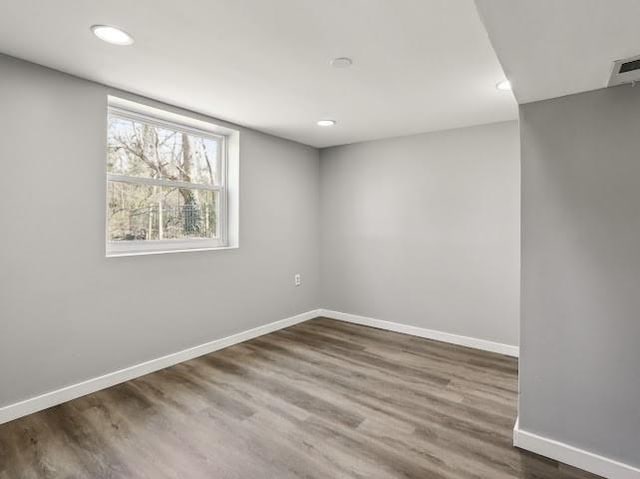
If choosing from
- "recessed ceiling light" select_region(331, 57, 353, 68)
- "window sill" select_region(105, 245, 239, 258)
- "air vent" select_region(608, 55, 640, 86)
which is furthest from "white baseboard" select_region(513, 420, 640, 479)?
"window sill" select_region(105, 245, 239, 258)

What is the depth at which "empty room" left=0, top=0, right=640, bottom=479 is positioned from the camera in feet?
5.57

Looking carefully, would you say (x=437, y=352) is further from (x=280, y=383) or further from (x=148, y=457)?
(x=148, y=457)

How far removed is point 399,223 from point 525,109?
2267 millimetres

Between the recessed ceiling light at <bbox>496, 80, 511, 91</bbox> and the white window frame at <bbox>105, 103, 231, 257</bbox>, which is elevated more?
the recessed ceiling light at <bbox>496, 80, 511, 91</bbox>

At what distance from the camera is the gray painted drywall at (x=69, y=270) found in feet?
7.23

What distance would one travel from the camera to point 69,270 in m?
2.45

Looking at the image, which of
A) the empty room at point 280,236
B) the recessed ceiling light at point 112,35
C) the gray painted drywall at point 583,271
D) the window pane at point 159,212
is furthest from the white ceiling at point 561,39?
the window pane at point 159,212

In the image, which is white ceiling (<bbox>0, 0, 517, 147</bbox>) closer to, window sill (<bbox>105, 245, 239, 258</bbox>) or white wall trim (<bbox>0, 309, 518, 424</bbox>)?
window sill (<bbox>105, 245, 239, 258</bbox>)

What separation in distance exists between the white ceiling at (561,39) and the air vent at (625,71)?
0.03 m

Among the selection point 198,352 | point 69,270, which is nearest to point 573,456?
point 198,352

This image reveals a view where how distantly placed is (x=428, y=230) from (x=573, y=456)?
2.42 meters

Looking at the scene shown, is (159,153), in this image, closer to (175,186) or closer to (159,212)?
(175,186)

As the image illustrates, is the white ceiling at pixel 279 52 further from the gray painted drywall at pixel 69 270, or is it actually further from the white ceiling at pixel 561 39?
the white ceiling at pixel 561 39

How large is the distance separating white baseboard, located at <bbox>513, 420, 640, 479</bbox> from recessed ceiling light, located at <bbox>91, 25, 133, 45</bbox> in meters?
3.06
